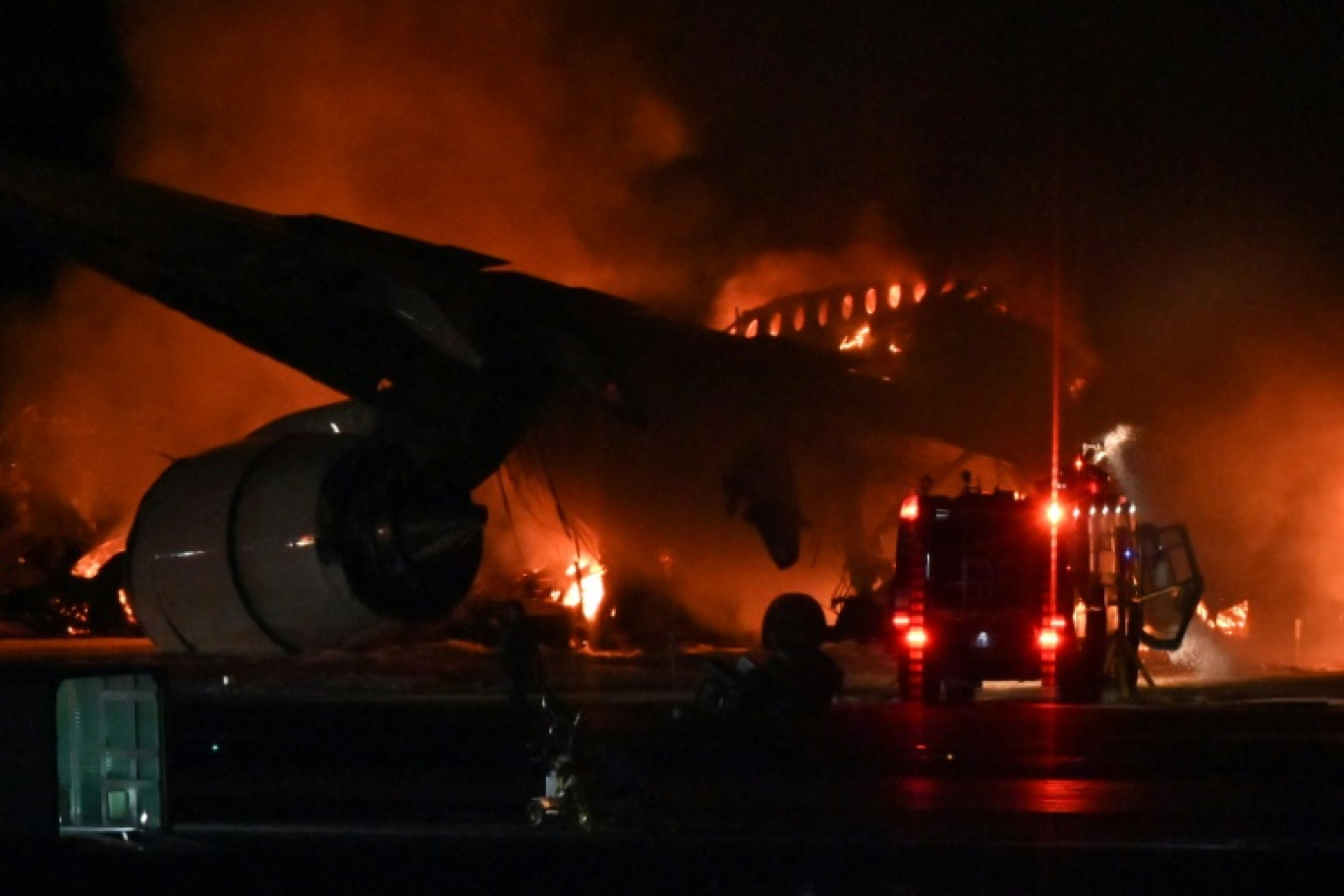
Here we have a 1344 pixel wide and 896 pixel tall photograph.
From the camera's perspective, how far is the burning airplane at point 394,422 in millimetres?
13438

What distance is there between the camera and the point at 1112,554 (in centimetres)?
2206

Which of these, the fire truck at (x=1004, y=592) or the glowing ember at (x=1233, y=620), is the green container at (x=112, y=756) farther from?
the glowing ember at (x=1233, y=620)

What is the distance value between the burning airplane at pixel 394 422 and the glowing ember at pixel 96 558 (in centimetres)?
642

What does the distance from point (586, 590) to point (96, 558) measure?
222 inches

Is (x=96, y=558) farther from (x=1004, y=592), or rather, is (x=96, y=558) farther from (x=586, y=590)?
(x=1004, y=592)

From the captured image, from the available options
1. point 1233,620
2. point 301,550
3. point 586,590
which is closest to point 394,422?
point 301,550

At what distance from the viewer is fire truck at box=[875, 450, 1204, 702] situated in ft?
66.0

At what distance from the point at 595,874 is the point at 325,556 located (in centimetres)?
517

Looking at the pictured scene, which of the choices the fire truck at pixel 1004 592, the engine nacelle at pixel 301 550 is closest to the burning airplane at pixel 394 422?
the engine nacelle at pixel 301 550

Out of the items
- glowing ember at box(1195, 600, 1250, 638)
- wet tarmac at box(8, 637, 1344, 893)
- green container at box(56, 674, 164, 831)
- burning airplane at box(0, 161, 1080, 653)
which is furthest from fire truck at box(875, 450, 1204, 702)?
green container at box(56, 674, 164, 831)

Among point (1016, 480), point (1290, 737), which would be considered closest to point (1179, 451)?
point (1016, 480)

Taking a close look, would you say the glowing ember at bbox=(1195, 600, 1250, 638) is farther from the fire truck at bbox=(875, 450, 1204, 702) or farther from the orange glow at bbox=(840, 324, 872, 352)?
the orange glow at bbox=(840, 324, 872, 352)

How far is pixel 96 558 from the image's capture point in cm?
2211

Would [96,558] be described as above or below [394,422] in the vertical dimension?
below
